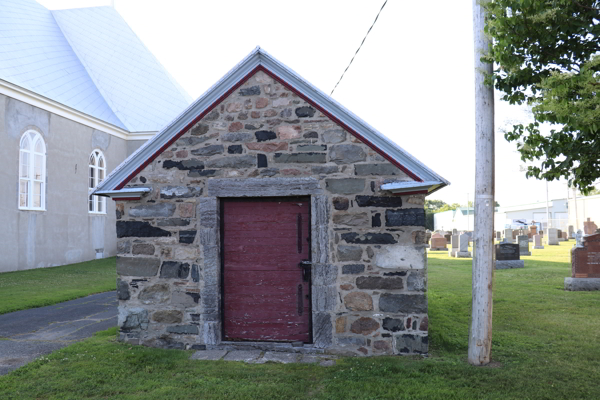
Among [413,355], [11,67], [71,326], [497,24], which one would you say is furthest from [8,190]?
[497,24]

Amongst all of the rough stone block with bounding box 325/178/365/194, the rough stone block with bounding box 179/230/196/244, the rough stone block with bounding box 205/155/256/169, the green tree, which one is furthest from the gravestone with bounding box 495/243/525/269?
the rough stone block with bounding box 179/230/196/244

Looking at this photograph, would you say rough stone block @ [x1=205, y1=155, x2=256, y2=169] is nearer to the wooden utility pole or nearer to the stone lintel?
the stone lintel

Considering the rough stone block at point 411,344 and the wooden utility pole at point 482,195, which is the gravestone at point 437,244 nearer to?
the rough stone block at point 411,344

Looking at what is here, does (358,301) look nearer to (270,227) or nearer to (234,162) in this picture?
(270,227)

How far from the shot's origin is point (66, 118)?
59.3 ft

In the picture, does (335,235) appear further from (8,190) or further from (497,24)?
(8,190)

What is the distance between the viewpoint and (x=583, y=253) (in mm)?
11422

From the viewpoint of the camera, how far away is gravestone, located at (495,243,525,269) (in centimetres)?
1588

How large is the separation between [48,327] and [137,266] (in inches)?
102

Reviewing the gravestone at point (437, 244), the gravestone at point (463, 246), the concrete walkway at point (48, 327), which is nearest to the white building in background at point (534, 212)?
the gravestone at point (437, 244)

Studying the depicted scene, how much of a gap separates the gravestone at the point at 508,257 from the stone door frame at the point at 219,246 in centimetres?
1156

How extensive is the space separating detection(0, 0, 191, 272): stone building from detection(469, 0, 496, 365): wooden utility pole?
14.7m

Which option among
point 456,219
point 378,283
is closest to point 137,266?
point 378,283

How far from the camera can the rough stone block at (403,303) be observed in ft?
19.9
